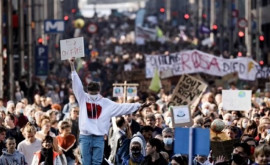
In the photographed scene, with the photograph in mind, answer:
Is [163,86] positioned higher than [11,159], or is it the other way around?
[163,86]

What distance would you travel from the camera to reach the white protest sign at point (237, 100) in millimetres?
24750

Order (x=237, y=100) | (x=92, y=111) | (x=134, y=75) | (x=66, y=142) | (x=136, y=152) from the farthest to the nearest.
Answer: (x=134, y=75), (x=237, y=100), (x=66, y=142), (x=92, y=111), (x=136, y=152)

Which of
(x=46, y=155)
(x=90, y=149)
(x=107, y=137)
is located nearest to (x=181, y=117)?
(x=107, y=137)

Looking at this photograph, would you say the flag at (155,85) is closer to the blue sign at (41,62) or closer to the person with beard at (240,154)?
the blue sign at (41,62)

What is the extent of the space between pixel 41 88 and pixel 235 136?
2436 cm

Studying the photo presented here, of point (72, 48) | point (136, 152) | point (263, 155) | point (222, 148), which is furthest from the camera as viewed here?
point (72, 48)

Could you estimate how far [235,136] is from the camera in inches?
703

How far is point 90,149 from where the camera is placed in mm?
17281

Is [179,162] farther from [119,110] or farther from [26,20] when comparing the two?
[26,20]

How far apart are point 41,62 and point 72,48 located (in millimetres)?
28210

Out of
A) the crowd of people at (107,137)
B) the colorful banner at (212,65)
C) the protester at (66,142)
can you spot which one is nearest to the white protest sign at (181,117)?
the crowd of people at (107,137)

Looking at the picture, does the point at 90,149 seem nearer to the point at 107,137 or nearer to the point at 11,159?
the point at 11,159

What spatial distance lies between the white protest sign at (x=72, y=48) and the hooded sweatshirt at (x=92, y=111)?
116 centimetres

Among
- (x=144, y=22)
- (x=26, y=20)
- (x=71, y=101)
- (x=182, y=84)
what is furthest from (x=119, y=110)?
(x=144, y=22)
